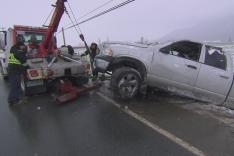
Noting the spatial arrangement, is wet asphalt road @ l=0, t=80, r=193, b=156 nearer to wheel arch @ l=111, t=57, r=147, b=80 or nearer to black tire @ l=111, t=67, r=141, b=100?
black tire @ l=111, t=67, r=141, b=100

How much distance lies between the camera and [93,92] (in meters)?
8.80

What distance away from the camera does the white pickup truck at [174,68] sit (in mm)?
6754

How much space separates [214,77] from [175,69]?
3.23 feet

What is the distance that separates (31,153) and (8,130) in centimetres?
151

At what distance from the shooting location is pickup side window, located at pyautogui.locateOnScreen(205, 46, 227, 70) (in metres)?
6.83

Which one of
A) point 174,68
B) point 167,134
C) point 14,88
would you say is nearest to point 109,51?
point 174,68

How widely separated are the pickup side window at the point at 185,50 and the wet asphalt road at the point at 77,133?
2156 millimetres

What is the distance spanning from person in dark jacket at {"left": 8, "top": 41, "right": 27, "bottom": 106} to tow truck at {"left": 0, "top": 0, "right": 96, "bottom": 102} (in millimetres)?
291

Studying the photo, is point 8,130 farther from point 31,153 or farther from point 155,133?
point 155,133

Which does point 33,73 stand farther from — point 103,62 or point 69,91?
point 103,62

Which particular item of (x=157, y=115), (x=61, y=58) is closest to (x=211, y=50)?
(x=157, y=115)

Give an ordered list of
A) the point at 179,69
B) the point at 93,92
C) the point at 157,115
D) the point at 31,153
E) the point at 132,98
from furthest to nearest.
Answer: the point at 93,92
the point at 132,98
the point at 179,69
the point at 157,115
the point at 31,153

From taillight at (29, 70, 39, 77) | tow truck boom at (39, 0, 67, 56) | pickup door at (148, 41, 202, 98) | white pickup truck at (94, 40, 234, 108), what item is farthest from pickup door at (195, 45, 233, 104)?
tow truck boom at (39, 0, 67, 56)

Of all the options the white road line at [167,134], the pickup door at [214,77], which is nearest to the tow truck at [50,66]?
the white road line at [167,134]
